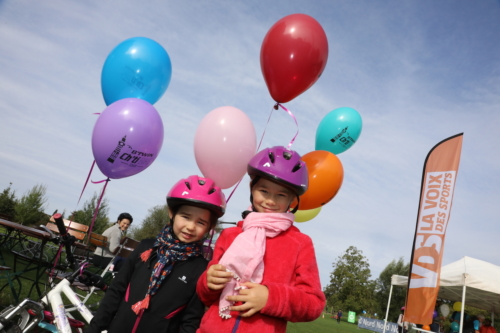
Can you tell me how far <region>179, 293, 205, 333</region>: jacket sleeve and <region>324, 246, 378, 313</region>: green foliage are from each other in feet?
155

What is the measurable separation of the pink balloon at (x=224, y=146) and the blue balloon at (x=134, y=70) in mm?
1161

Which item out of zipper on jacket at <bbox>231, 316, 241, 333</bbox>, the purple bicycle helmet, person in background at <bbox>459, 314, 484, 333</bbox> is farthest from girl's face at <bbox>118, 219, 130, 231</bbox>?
person in background at <bbox>459, 314, 484, 333</bbox>

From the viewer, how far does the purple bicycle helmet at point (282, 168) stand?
2.21 m

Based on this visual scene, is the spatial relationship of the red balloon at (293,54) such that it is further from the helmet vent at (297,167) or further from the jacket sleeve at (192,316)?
the jacket sleeve at (192,316)

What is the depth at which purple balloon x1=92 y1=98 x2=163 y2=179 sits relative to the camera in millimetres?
3736

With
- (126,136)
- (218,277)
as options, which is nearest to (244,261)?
(218,277)

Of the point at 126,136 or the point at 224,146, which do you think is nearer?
the point at 224,146

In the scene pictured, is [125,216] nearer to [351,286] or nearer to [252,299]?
[252,299]

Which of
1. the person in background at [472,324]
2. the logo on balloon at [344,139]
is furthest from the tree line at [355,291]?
the logo on balloon at [344,139]

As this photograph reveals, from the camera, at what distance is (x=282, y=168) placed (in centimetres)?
224

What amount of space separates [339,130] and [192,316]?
3.06 metres

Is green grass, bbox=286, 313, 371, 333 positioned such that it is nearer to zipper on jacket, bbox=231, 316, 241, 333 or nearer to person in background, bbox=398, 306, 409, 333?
person in background, bbox=398, 306, 409, 333

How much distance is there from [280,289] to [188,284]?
0.85 meters

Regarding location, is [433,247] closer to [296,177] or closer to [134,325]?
[296,177]
